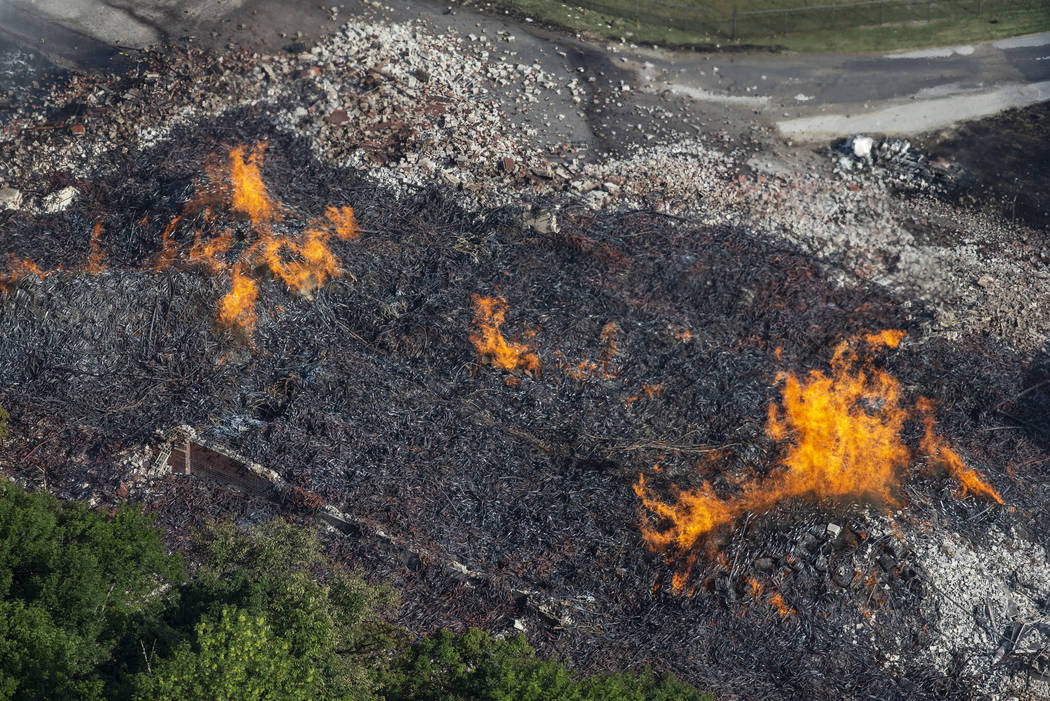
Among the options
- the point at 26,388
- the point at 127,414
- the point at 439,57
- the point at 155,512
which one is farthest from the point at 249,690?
the point at 439,57

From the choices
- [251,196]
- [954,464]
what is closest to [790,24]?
[954,464]

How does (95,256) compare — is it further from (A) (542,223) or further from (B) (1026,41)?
(B) (1026,41)

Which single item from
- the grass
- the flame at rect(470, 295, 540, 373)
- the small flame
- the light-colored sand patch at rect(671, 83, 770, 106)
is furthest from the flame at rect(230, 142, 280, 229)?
the light-colored sand patch at rect(671, 83, 770, 106)

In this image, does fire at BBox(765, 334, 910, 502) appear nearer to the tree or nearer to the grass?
the tree

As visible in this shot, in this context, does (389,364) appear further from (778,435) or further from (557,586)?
(778,435)

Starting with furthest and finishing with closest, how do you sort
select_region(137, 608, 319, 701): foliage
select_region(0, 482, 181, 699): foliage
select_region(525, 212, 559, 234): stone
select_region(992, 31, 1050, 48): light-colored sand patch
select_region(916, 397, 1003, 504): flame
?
select_region(992, 31, 1050, 48): light-colored sand patch → select_region(525, 212, 559, 234): stone → select_region(916, 397, 1003, 504): flame → select_region(0, 482, 181, 699): foliage → select_region(137, 608, 319, 701): foliage

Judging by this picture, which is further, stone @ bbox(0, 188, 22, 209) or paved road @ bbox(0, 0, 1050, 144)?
paved road @ bbox(0, 0, 1050, 144)
